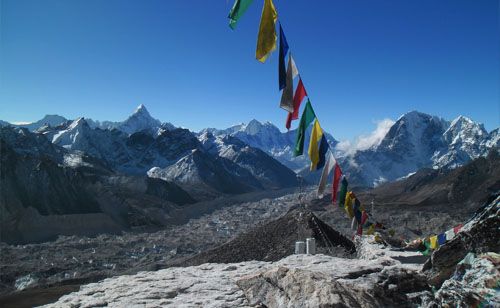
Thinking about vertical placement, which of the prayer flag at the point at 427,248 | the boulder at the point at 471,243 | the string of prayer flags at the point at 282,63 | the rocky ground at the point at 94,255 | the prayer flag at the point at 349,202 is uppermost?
the string of prayer flags at the point at 282,63

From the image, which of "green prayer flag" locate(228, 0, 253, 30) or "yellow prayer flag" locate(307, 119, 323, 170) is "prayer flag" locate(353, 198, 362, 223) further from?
"green prayer flag" locate(228, 0, 253, 30)

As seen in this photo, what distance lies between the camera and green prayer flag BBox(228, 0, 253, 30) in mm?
9820

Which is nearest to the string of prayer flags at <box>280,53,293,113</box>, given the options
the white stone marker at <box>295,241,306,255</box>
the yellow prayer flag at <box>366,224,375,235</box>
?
the white stone marker at <box>295,241,306,255</box>

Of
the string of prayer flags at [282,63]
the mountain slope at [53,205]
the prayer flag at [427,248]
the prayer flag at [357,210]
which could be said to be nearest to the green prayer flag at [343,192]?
the prayer flag at [357,210]

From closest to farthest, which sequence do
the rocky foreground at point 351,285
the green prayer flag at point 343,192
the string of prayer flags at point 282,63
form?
the rocky foreground at point 351,285 → the string of prayer flags at point 282,63 → the green prayer flag at point 343,192

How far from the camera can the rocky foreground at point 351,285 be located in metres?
4.91

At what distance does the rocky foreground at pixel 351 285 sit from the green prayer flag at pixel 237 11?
5640mm

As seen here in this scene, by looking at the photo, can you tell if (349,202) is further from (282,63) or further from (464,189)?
(464,189)

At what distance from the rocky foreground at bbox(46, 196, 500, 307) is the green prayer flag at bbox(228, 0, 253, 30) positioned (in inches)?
222

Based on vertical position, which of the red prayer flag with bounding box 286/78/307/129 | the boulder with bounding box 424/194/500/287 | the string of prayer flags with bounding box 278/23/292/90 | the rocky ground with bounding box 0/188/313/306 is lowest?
the rocky ground with bounding box 0/188/313/306

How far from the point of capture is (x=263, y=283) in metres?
6.97

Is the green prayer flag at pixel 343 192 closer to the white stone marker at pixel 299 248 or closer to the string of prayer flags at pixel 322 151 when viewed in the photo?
the string of prayer flags at pixel 322 151

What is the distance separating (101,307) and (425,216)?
76427 mm

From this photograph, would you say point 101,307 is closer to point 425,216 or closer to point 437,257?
point 437,257
